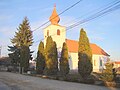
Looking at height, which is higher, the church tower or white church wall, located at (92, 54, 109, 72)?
the church tower

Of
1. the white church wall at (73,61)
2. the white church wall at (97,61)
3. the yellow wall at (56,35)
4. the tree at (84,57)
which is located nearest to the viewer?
the tree at (84,57)

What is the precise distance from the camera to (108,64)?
78.4 feet

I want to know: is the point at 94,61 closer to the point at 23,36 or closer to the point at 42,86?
the point at 23,36

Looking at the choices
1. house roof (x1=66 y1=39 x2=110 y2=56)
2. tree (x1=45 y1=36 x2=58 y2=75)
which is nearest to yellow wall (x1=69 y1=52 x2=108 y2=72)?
house roof (x1=66 y1=39 x2=110 y2=56)

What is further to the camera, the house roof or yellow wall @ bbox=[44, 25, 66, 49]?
the house roof

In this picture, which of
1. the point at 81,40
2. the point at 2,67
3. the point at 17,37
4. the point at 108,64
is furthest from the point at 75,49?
the point at 108,64

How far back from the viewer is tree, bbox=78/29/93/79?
30.5 metres

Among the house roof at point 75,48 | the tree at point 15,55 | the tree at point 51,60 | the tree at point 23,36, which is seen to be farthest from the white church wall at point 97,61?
Result: the tree at point 51,60

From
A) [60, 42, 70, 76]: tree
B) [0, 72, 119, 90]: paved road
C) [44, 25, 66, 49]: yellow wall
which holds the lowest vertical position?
[0, 72, 119, 90]: paved road

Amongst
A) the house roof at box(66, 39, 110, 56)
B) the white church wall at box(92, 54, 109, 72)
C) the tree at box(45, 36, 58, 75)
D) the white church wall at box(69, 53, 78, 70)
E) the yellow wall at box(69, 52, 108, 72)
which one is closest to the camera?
the tree at box(45, 36, 58, 75)

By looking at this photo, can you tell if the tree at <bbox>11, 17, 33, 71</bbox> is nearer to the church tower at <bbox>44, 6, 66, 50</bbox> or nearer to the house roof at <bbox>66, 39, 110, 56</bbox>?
the church tower at <bbox>44, 6, 66, 50</bbox>

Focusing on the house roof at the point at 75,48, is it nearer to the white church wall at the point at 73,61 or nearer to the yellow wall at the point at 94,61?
the yellow wall at the point at 94,61

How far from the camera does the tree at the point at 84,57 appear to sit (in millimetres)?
30547

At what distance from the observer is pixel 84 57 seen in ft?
102
